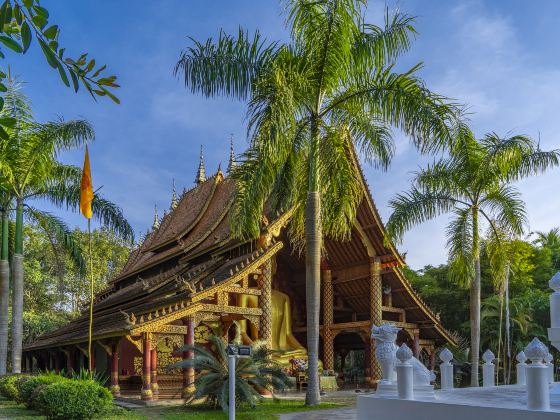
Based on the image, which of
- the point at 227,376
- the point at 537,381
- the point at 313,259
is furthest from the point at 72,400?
the point at 537,381

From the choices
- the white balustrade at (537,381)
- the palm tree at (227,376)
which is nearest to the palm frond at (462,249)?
the palm tree at (227,376)

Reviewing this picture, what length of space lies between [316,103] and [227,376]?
579 centimetres

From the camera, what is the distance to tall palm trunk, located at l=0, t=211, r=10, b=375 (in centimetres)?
1504

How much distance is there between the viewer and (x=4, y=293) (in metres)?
15.2

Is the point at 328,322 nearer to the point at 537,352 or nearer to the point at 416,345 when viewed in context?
the point at 416,345

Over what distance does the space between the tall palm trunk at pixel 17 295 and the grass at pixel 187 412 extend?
1.57m

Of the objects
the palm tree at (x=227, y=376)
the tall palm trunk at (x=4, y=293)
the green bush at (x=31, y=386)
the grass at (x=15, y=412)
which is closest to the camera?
the grass at (x=15, y=412)

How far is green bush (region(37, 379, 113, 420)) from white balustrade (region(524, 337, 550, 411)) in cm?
709

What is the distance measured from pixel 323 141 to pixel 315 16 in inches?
98.6

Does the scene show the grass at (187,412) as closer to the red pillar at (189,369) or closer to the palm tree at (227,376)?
the palm tree at (227,376)

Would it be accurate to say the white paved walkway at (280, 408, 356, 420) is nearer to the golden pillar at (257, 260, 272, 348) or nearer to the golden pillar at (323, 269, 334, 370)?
the golden pillar at (257, 260, 272, 348)

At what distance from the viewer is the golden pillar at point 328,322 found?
19906 millimetres

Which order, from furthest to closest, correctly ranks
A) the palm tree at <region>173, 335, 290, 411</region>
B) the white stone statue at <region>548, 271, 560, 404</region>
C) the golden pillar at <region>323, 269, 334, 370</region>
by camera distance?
the golden pillar at <region>323, 269, 334, 370</region>
the palm tree at <region>173, 335, 290, 411</region>
the white stone statue at <region>548, 271, 560, 404</region>

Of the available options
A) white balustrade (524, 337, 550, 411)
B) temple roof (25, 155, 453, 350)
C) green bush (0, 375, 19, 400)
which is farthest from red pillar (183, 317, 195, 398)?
white balustrade (524, 337, 550, 411)
